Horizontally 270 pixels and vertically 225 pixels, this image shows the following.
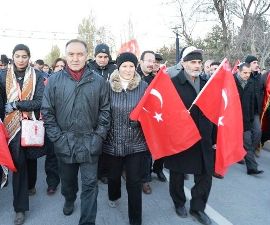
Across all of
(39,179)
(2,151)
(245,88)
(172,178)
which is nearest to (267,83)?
(245,88)

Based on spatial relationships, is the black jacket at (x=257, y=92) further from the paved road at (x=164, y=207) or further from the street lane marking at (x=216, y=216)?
the street lane marking at (x=216, y=216)

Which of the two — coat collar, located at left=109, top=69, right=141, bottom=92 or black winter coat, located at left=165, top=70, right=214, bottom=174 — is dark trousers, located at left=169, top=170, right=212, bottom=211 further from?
coat collar, located at left=109, top=69, right=141, bottom=92

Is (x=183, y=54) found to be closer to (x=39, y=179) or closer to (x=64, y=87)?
(x=64, y=87)

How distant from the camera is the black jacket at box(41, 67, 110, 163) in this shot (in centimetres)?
415

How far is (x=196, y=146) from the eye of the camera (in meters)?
4.66

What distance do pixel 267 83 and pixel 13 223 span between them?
17.8 ft

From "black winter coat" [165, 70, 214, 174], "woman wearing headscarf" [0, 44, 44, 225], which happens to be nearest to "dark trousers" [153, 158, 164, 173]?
"black winter coat" [165, 70, 214, 174]

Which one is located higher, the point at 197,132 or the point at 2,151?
the point at 197,132

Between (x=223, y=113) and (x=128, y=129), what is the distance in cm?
107

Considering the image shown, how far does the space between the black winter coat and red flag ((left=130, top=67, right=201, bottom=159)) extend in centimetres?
Result: 22

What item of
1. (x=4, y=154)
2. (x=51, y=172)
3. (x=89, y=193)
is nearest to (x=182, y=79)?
(x=89, y=193)

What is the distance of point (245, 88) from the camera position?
691 cm

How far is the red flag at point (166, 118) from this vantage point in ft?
14.4

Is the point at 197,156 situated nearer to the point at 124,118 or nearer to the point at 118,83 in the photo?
the point at 124,118
